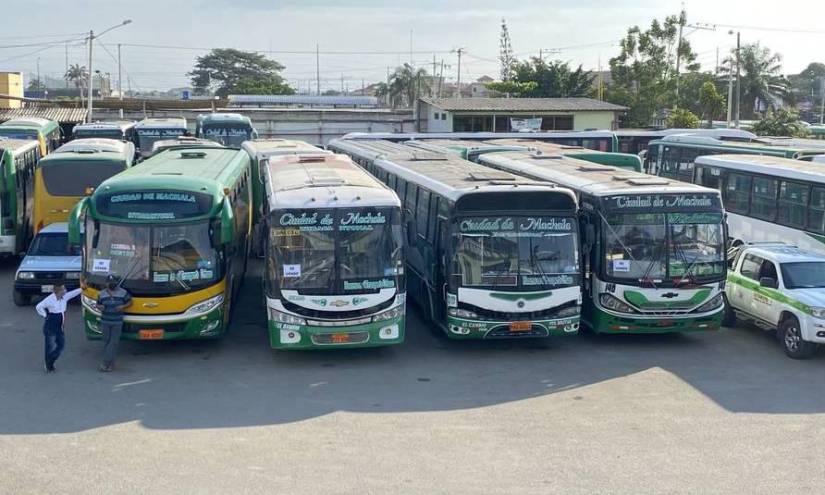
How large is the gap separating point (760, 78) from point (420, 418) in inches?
2599

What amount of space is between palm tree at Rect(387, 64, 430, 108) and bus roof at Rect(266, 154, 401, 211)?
8084 centimetres

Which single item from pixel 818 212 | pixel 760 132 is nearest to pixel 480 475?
pixel 818 212

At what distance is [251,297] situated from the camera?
66.2 ft

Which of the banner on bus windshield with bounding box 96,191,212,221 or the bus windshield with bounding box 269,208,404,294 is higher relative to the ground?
the banner on bus windshield with bounding box 96,191,212,221

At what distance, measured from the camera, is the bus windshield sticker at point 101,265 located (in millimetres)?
14453

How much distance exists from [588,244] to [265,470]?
758 cm

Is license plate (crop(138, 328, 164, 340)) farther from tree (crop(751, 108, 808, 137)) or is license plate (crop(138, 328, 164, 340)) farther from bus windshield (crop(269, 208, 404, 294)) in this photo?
tree (crop(751, 108, 808, 137))

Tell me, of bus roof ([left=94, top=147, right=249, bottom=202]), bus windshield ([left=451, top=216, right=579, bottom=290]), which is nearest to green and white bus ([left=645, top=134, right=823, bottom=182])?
bus windshield ([left=451, top=216, right=579, bottom=290])

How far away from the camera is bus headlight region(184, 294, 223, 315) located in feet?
48.0

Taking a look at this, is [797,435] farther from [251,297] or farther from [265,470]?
[251,297]

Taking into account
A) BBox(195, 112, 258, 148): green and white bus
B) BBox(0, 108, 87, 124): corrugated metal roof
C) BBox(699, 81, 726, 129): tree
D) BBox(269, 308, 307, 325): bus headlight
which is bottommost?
BBox(269, 308, 307, 325): bus headlight

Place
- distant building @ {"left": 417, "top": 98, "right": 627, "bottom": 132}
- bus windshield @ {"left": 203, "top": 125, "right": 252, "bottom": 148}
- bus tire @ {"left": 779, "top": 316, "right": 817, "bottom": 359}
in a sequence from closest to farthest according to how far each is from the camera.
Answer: bus tire @ {"left": 779, "top": 316, "right": 817, "bottom": 359}
bus windshield @ {"left": 203, "top": 125, "right": 252, "bottom": 148}
distant building @ {"left": 417, "top": 98, "right": 627, "bottom": 132}

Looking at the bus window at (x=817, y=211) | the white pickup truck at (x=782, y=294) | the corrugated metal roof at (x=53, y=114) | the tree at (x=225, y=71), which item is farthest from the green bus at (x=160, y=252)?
the tree at (x=225, y=71)

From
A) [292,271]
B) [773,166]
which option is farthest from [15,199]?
[773,166]
